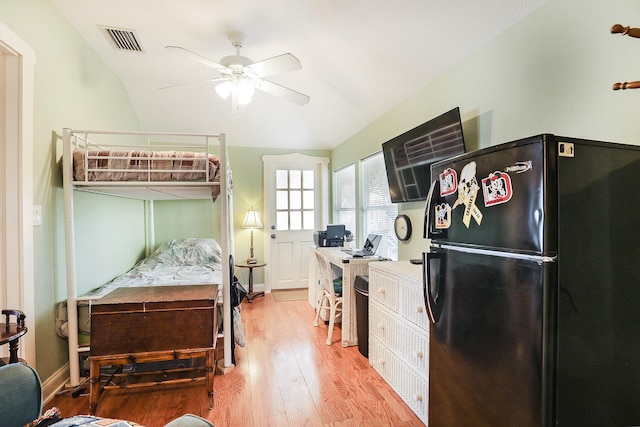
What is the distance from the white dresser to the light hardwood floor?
0.38 feet

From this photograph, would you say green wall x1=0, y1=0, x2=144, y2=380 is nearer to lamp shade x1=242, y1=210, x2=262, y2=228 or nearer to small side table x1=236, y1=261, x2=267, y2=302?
small side table x1=236, y1=261, x2=267, y2=302

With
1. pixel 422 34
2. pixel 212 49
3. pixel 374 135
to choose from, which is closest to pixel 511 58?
pixel 422 34

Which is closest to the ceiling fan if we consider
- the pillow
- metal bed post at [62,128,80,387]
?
metal bed post at [62,128,80,387]

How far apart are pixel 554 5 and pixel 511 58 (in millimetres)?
290

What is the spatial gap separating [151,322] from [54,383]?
2.93 feet

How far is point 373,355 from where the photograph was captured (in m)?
2.46

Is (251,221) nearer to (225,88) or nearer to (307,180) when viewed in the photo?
(307,180)

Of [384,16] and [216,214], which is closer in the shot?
[384,16]

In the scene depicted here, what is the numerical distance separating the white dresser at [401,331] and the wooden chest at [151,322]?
1.22m

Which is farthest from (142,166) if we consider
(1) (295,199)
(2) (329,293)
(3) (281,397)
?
(1) (295,199)

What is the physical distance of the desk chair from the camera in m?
2.92

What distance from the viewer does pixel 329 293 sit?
3.14 m

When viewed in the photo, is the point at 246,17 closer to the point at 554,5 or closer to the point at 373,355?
the point at 554,5

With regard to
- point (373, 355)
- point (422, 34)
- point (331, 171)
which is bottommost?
point (373, 355)
